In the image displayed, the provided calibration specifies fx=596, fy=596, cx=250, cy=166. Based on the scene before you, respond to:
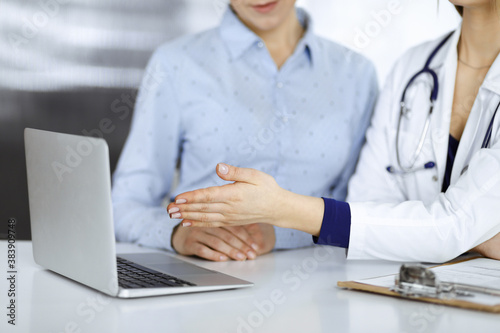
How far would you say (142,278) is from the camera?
3.32 feet

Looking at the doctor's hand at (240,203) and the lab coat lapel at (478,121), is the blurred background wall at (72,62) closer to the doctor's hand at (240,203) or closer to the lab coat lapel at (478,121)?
the lab coat lapel at (478,121)

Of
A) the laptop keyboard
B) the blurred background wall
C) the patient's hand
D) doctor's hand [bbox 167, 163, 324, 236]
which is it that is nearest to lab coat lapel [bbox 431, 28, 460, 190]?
the patient's hand

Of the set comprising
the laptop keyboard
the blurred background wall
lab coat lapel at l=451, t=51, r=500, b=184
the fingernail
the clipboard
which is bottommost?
the clipboard

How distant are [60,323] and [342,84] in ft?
3.81

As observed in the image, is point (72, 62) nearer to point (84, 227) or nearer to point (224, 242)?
point (224, 242)

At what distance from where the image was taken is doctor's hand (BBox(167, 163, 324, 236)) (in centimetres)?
107

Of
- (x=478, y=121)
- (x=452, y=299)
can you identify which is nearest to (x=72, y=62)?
(x=478, y=121)

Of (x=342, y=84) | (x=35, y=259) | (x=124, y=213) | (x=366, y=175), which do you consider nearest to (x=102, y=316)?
(x=35, y=259)

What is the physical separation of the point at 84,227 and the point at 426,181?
879 millimetres

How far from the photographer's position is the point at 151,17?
2518 millimetres

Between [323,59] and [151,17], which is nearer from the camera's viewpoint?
[323,59]

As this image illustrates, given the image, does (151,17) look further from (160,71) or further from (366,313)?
(366,313)

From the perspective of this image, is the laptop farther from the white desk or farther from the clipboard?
the clipboard

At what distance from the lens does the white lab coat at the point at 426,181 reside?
122 centimetres
